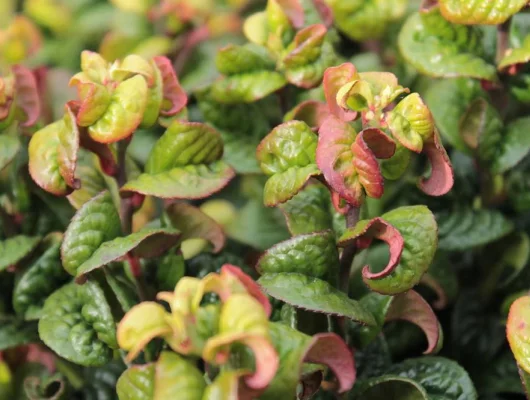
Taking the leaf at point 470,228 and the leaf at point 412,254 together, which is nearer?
the leaf at point 412,254

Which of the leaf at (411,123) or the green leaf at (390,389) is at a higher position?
the leaf at (411,123)

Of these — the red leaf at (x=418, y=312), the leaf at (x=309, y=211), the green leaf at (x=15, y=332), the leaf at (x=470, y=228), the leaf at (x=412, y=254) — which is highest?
the leaf at (x=412, y=254)

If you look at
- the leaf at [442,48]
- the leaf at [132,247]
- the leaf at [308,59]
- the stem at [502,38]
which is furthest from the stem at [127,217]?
the stem at [502,38]

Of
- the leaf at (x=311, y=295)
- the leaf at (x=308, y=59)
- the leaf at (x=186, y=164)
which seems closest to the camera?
the leaf at (x=311, y=295)

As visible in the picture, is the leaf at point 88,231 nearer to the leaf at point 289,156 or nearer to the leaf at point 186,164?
the leaf at point 186,164

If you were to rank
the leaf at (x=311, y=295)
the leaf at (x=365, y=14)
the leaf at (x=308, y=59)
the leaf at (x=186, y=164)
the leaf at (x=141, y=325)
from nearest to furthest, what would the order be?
the leaf at (x=141, y=325), the leaf at (x=311, y=295), the leaf at (x=186, y=164), the leaf at (x=308, y=59), the leaf at (x=365, y=14)

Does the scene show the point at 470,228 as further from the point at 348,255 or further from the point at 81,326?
the point at 81,326

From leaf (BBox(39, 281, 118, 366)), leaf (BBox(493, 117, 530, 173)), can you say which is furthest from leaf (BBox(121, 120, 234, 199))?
leaf (BBox(493, 117, 530, 173))

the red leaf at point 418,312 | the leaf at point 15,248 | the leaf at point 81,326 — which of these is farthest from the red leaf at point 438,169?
the leaf at point 15,248
